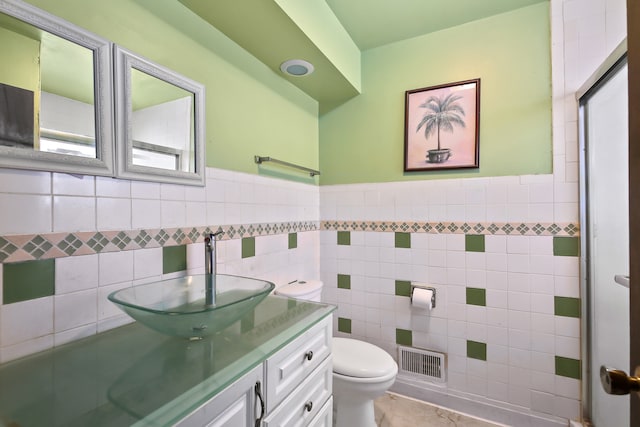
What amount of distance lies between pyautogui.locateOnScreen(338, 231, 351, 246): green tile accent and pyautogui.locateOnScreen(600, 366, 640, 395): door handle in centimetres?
160

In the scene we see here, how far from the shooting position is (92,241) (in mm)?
913

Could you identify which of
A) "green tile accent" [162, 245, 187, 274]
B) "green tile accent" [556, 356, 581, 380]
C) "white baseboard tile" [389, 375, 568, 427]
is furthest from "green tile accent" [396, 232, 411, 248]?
"green tile accent" [162, 245, 187, 274]

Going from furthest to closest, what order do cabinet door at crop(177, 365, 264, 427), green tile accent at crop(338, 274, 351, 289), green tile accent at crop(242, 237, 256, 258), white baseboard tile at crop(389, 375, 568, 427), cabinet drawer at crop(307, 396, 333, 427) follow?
green tile accent at crop(338, 274, 351, 289), white baseboard tile at crop(389, 375, 568, 427), green tile accent at crop(242, 237, 256, 258), cabinet drawer at crop(307, 396, 333, 427), cabinet door at crop(177, 365, 264, 427)

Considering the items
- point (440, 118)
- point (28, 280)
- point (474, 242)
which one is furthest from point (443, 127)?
point (28, 280)

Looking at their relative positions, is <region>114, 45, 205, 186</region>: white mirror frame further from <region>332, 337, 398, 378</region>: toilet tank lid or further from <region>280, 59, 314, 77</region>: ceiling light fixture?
<region>332, 337, 398, 378</region>: toilet tank lid

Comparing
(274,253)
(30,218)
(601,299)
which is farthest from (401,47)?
(30,218)

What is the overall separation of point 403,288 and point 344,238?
551 millimetres

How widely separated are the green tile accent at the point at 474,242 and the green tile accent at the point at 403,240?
1.15 ft

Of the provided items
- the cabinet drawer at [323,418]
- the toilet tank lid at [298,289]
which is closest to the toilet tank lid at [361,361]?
the cabinet drawer at [323,418]

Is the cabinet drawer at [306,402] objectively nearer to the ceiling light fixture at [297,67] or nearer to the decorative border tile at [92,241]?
the decorative border tile at [92,241]

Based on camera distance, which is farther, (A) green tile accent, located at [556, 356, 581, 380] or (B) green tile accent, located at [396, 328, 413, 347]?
(B) green tile accent, located at [396, 328, 413, 347]

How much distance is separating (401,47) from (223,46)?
125 cm

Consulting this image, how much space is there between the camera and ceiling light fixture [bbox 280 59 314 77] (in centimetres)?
164

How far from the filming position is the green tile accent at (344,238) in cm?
212
